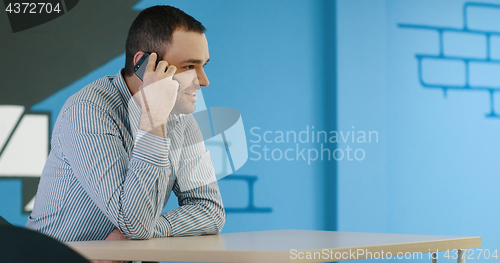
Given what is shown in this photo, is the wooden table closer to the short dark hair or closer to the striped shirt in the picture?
the striped shirt

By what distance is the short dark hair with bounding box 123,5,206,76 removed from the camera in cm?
140

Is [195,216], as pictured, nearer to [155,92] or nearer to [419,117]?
[155,92]

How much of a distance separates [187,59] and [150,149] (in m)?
0.33

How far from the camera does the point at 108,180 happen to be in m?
1.11

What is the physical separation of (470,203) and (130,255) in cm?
290

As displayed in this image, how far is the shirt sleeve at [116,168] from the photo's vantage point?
3.60 ft

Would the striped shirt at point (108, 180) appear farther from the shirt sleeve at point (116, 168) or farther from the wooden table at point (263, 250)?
the wooden table at point (263, 250)

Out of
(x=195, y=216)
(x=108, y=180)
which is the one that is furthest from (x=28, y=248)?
(x=195, y=216)

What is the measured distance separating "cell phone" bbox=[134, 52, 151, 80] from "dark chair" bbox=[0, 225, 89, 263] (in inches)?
39.7

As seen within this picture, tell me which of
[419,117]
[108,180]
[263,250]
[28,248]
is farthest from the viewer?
[419,117]

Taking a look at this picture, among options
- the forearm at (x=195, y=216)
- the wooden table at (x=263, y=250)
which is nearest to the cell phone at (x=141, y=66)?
the forearm at (x=195, y=216)

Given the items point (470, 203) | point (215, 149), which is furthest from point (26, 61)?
point (470, 203)

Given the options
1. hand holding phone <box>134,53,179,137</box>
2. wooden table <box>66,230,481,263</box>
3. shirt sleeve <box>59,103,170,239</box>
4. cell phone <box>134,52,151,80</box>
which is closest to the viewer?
wooden table <box>66,230,481,263</box>

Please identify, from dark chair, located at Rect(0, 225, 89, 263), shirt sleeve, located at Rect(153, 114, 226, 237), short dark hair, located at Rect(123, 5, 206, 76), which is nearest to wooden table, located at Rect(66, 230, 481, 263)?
shirt sleeve, located at Rect(153, 114, 226, 237)
